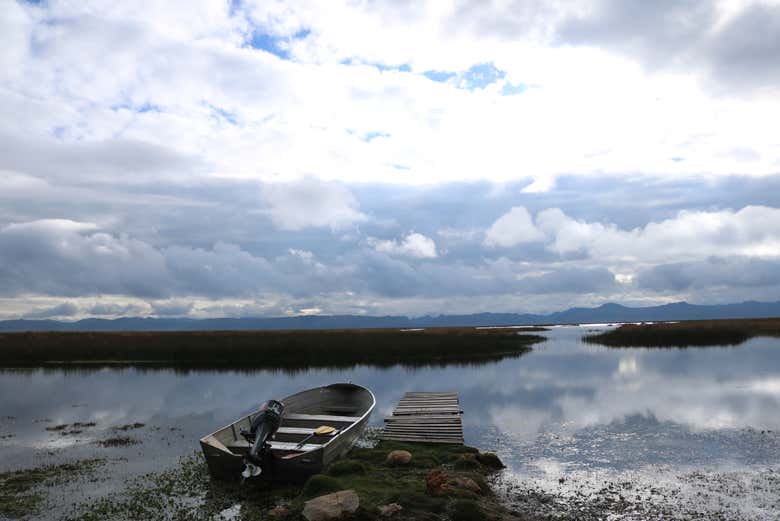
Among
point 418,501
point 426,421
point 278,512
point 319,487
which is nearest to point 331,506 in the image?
point 278,512

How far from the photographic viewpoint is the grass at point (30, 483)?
1409 centimetres

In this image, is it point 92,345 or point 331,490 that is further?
point 92,345

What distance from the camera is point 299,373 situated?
139 feet

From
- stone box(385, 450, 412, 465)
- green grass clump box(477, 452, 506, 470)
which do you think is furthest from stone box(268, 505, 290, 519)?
green grass clump box(477, 452, 506, 470)

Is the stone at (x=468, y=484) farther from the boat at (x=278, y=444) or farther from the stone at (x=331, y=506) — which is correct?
the boat at (x=278, y=444)

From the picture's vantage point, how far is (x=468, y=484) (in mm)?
15008

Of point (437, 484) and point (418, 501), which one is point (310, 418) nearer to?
point (437, 484)

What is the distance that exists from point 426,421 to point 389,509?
1103 centimetres

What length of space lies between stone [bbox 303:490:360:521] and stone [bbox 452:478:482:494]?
3.34 metres

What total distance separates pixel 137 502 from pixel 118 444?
27.7 feet

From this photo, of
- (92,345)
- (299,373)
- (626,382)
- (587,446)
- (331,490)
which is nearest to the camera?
(331,490)

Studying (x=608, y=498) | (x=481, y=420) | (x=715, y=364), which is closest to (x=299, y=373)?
(x=481, y=420)

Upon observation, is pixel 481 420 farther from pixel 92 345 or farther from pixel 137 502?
pixel 92 345

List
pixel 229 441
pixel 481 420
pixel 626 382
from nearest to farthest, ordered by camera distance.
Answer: pixel 229 441 → pixel 481 420 → pixel 626 382
